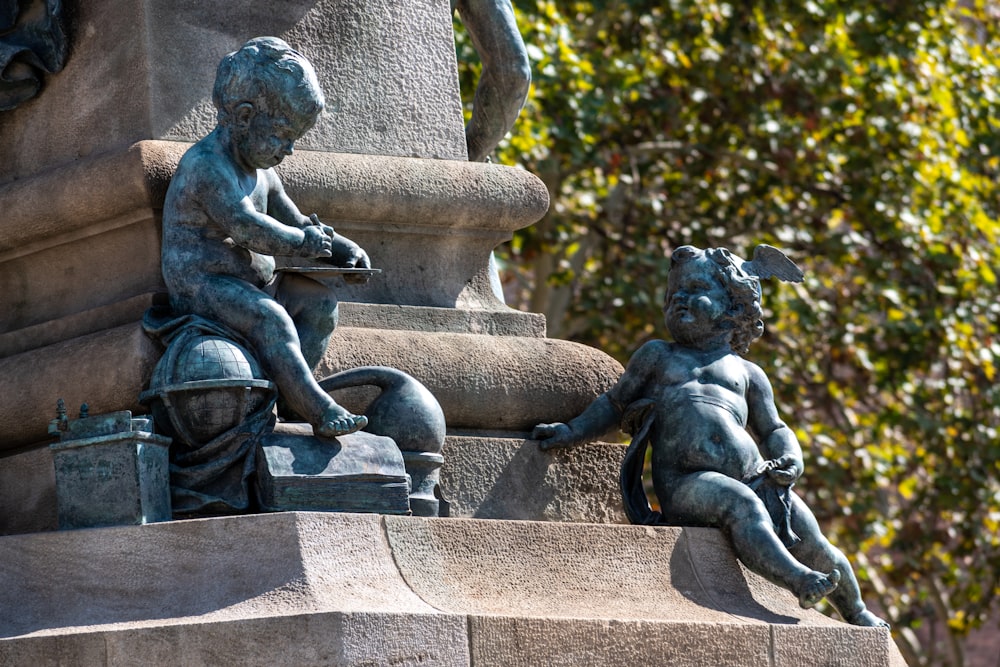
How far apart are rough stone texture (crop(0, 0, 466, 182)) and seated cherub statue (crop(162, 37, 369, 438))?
0.68 metres

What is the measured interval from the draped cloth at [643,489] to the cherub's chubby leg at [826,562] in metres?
0.03

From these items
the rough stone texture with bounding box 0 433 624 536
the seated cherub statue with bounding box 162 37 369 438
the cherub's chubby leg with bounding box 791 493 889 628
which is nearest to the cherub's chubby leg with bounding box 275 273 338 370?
the seated cherub statue with bounding box 162 37 369 438

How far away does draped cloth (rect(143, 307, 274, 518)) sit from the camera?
19.5 ft

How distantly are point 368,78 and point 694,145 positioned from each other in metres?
9.81

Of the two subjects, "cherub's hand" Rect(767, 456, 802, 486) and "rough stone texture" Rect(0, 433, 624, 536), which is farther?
"cherub's hand" Rect(767, 456, 802, 486)

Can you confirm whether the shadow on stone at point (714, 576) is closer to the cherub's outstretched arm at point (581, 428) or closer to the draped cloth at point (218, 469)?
the cherub's outstretched arm at point (581, 428)

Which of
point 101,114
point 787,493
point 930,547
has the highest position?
point 101,114

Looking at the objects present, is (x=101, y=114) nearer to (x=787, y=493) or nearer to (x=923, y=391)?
(x=787, y=493)

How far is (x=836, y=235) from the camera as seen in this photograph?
16.8 metres

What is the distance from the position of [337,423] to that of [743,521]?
4.11 feet

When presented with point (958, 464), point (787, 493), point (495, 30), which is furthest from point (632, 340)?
point (787, 493)

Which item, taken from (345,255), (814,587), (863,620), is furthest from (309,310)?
(863,620)

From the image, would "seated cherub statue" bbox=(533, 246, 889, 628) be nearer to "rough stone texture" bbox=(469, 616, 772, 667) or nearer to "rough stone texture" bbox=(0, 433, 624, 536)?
"rough stone texture" bbox=(0, 433, 624, 536)

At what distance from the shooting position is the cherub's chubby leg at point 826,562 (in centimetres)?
672
